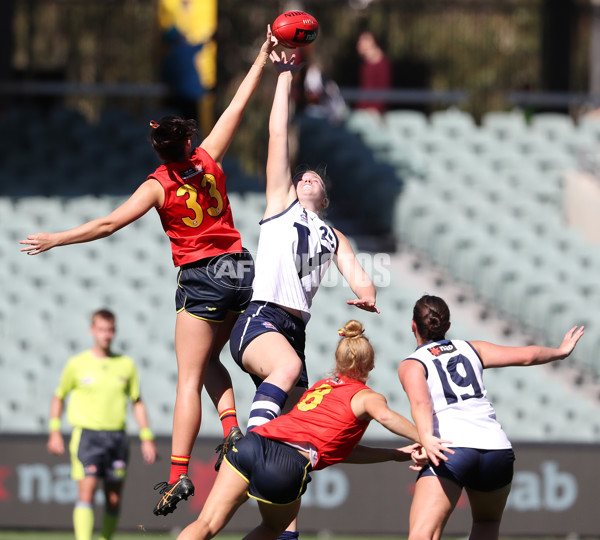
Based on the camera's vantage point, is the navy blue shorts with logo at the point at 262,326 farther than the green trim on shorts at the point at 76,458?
No

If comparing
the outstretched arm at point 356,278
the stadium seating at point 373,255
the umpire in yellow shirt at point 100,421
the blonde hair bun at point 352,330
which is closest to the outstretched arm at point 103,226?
the outstretched arm at point 356,278

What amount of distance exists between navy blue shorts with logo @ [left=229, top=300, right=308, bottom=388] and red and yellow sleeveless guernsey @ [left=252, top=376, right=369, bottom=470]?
0.30 m

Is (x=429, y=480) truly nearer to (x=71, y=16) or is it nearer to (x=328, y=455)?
(x=328, y=455)

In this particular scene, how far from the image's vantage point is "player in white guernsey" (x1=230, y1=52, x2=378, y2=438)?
5715 mm

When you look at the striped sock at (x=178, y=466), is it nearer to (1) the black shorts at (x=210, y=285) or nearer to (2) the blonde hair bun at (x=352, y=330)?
(1) the black shorts at (x=210, y=285)

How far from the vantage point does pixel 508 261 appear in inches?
492

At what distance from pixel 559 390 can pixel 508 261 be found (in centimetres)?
186

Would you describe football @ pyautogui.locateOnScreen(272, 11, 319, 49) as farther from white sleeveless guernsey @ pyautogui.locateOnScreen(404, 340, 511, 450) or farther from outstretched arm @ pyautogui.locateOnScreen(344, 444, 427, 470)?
outstretched arm @ pyautogui.locateOnScreen(344, 444, 427, 470)

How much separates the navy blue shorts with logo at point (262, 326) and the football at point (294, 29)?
1414 mm

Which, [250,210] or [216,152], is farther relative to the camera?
[250,210]

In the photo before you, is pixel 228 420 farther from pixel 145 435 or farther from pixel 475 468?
pixel 145 435

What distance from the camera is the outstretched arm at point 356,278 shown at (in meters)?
5.68

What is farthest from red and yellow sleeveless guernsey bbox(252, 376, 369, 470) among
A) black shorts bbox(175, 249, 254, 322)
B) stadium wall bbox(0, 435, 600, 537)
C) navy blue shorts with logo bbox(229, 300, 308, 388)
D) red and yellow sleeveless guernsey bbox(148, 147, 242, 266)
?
stadium wall bbox(0, 435, 600, 537)

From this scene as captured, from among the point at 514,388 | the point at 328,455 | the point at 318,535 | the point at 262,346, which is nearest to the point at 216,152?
the point at 262,346
